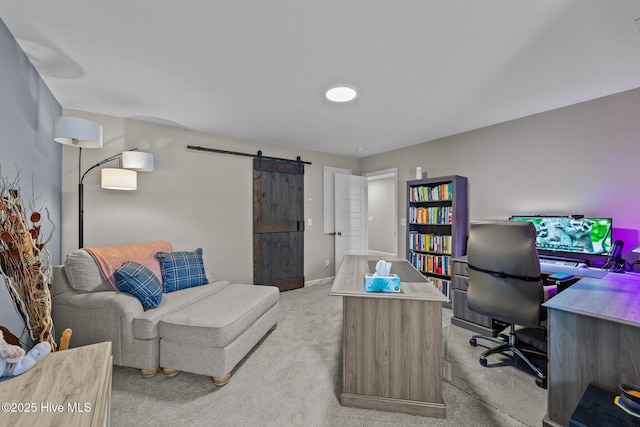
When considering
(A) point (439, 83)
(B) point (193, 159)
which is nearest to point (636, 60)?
(A) point (439, 83)

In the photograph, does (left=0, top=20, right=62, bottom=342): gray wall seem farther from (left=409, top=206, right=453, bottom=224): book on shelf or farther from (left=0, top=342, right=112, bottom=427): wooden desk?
(left=409, top=206, right=453, bottom=224): book on shelf

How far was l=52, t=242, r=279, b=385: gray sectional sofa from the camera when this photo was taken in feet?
6.14

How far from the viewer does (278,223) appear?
4156 millimetres

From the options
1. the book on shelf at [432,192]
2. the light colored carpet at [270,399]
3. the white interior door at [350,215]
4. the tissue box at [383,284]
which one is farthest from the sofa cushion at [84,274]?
the book on shelf at [432,192]

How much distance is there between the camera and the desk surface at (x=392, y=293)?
1516 mm

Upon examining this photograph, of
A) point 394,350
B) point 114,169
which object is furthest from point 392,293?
point 114,169

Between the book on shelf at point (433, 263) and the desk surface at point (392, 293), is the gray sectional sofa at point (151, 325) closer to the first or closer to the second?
the desk surface at point (392, 293)

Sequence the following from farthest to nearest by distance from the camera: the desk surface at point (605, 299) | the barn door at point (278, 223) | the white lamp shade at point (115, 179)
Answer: the barn door at point (278, 223) < the white lamp shade at point (115, 179) < the desk surface at point (605, 299)

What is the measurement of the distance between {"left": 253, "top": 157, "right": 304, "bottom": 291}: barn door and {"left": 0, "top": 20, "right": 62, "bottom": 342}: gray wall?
7.11 ft

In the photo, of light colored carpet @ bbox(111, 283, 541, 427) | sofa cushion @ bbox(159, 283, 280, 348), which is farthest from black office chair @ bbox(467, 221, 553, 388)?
sofa cushion @ bbox(159, 283, 280, 348)

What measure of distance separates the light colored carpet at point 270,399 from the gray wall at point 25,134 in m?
1.03

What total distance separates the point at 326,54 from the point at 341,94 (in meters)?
0.62

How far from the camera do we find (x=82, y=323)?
2020 mm

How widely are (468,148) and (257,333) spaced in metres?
3.45
